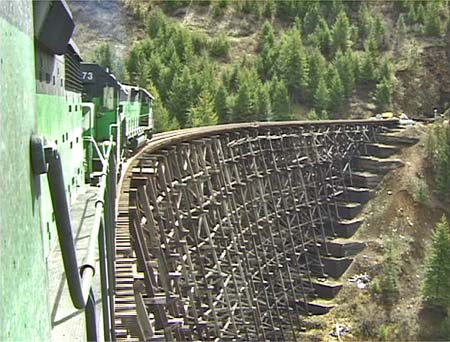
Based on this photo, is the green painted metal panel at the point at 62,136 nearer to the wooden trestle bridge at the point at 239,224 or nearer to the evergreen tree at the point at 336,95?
the wooden trestle bridge at the point at 239,224

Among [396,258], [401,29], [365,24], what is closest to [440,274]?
[396,258]

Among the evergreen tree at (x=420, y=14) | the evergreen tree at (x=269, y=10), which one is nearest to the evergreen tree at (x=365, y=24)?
the evergreen tree at (x=420, y=14)

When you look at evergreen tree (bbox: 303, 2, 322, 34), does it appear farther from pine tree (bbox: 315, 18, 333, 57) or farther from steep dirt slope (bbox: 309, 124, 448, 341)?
steep dirt slope (bbox: 309, 124, 448, 341)

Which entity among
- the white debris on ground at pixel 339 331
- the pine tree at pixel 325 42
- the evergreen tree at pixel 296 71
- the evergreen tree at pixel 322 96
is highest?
the pine tree at pixel 325 42

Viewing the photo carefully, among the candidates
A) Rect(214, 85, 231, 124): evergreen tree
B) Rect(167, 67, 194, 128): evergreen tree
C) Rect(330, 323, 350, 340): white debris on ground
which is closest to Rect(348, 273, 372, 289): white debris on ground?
Rect(330, 323, 350, 340): white debris on ground

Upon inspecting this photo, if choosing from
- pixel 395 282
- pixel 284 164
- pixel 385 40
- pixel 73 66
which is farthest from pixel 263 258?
pixel 385 40
